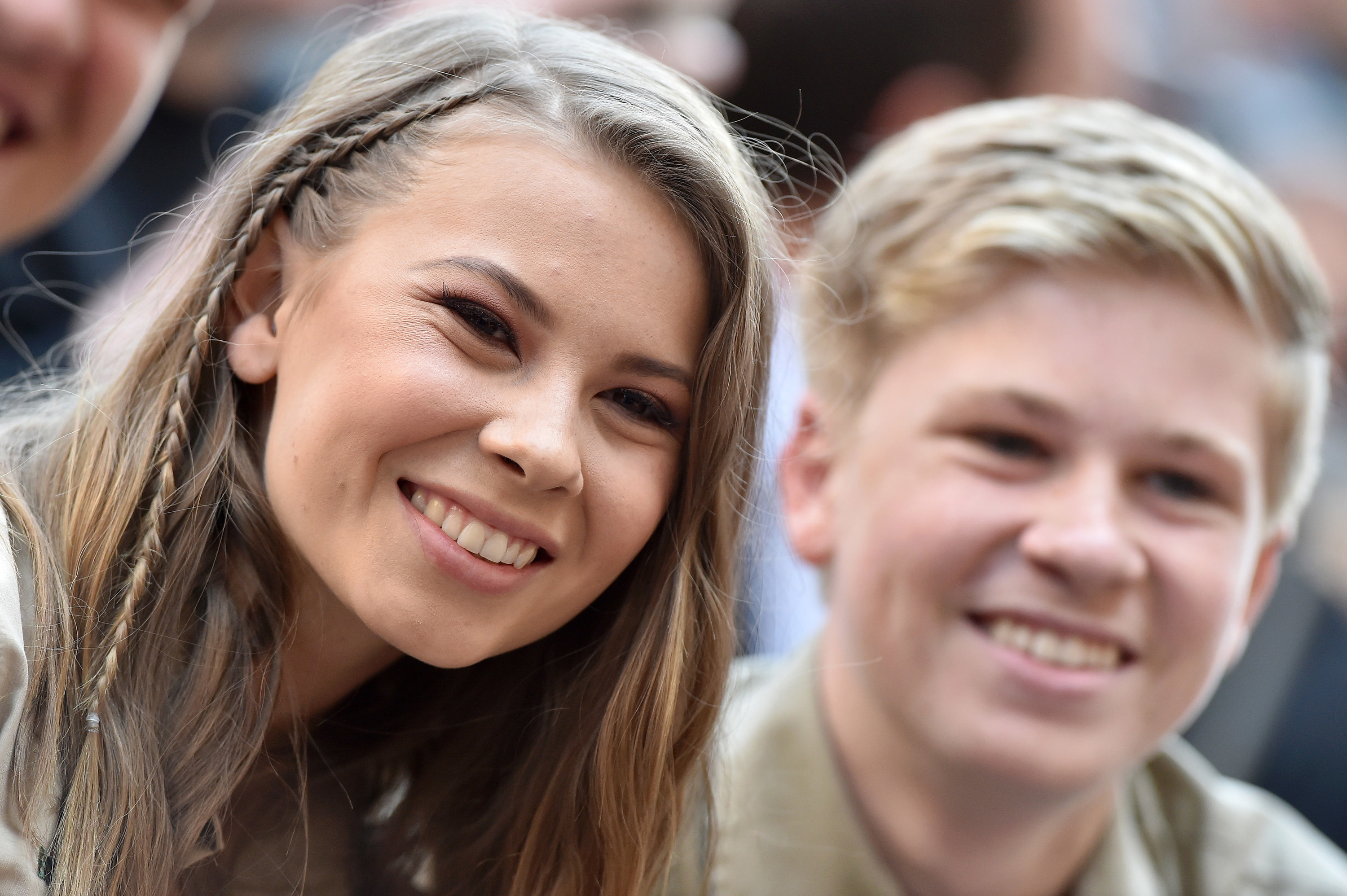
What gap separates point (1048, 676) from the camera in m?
1.34

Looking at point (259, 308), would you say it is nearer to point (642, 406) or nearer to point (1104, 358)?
point (642, 406)

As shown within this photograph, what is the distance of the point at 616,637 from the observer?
131 centimetres

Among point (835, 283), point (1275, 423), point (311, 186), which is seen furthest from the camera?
point (835, 283)

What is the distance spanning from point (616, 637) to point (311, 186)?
557 millimetres

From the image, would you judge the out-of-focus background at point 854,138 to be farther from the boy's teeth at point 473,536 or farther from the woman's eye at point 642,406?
the boy's teeth at point 473,536

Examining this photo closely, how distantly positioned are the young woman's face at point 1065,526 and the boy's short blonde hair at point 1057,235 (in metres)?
0.04

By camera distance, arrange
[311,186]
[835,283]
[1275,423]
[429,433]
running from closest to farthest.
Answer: [429,433] < [311,186] < [1275,423] < [835,283]

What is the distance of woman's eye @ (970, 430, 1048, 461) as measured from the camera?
1387 mm

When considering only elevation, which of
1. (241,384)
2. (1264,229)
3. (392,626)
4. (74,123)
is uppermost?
(1264,229)

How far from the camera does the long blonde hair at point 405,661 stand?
1102 mm

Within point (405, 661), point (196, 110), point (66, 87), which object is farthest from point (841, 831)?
point (196, 110)

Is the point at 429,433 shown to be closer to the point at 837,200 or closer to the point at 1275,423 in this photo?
the point at 837,200

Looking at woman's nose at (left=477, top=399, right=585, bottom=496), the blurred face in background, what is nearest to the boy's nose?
the blurred face in background

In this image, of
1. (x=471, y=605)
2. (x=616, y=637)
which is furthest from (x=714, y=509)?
(x=471, y=605)
